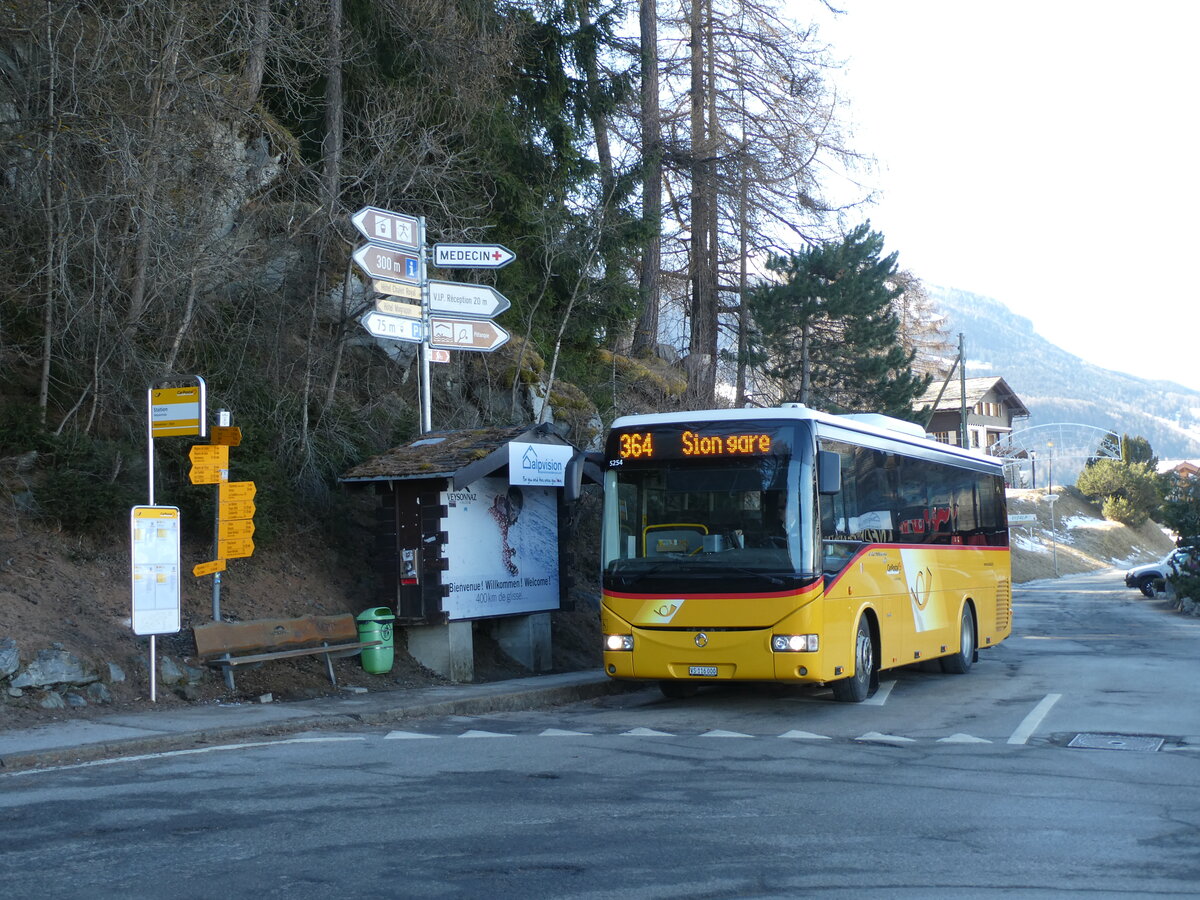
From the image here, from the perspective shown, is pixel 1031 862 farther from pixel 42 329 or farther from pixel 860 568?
pixel 42 329

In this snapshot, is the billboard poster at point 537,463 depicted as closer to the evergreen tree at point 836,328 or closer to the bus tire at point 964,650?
the bus tire at point 964,650

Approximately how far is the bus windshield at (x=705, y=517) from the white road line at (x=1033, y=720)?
239cm

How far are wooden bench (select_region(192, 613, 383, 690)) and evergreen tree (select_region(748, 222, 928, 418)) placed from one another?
19928mm

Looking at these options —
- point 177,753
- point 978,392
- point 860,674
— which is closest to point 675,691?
point 860,674

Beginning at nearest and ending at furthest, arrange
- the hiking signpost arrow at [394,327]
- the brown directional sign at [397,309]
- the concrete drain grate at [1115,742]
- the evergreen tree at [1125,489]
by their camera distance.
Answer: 1. the concrete drain grate at [1115,742]
2. the hiking signpost arrow at [394,327]
3. the brown directional sign at [397,309]
4. the evergreen tree at [1125,489]

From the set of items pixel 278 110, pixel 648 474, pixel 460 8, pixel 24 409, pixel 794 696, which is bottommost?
pixel 794 696

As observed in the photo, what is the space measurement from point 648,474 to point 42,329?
24.6 ft

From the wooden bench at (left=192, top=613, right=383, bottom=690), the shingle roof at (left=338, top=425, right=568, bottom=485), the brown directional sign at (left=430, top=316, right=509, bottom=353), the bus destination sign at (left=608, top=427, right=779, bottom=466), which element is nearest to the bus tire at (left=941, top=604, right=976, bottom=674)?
the bus destination sign at (left=608, top=427, right=779, bottom=466)

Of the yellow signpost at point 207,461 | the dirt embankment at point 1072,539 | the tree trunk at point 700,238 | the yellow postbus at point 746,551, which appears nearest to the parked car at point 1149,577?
the tree trunk at point 700,238

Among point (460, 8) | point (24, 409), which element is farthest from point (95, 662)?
point (460, 8)

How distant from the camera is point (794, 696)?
13.9 metres

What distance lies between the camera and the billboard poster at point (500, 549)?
1481cm

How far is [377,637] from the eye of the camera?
14273 millimetres

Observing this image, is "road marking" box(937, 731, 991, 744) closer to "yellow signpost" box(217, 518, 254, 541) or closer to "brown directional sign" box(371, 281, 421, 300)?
"yellow signpost" box(217, 518, 254, 541)
